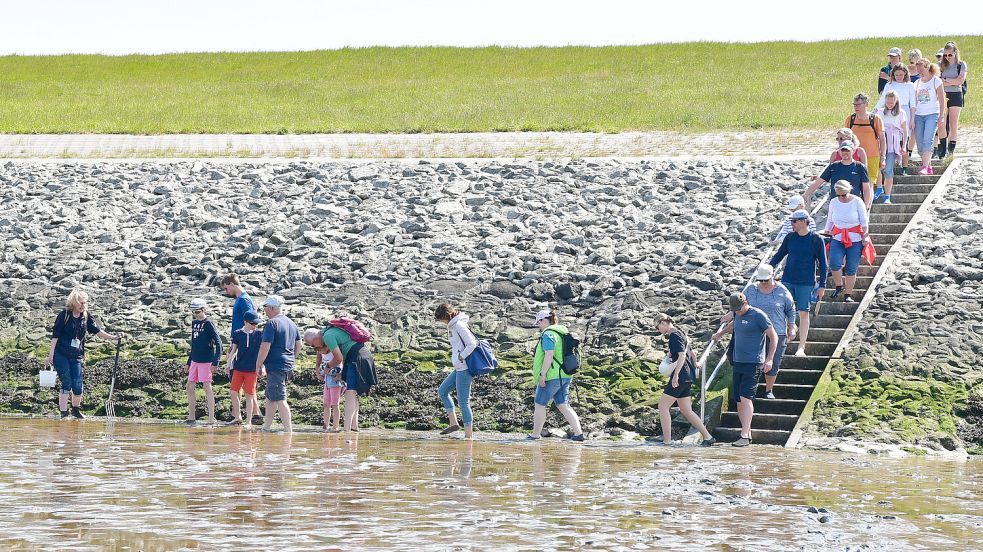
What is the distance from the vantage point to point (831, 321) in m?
16.1

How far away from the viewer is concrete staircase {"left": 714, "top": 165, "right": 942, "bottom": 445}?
46.9ft

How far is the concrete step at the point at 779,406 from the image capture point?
573 inches

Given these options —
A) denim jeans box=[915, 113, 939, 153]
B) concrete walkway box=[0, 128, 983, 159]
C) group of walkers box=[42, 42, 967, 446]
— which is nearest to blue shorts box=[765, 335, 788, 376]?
group of walkers box=[42, 42, 967, 446]

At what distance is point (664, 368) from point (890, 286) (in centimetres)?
424

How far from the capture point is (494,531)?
8922 mm

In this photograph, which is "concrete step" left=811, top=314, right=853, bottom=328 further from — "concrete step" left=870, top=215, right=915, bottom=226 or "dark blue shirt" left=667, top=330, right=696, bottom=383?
"concrete step" left=870, top=215, right=915, bottom=226

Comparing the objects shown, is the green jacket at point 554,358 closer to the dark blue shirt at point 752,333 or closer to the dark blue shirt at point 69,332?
the dark blue shirt at point 752,333

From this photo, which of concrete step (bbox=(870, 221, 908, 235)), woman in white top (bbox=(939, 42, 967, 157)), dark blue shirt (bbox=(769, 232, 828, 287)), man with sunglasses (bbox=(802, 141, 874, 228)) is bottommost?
dark blue shirt (bbox=(769, 232, 828, 287))

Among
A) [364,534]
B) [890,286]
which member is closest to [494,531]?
[364,534]

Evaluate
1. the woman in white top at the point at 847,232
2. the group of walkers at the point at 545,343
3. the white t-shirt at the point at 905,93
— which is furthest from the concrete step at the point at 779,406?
the white t-shirt at the point at 905,93

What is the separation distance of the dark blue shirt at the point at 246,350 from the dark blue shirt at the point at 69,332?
6.99 feet

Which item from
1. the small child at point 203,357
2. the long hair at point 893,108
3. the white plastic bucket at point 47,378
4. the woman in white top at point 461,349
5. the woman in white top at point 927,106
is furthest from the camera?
the woman in white top at point 927,106

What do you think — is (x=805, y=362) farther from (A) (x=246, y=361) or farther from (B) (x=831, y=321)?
(A) (x=246, y=361)

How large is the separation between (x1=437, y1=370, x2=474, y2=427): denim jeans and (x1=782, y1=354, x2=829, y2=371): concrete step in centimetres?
361
